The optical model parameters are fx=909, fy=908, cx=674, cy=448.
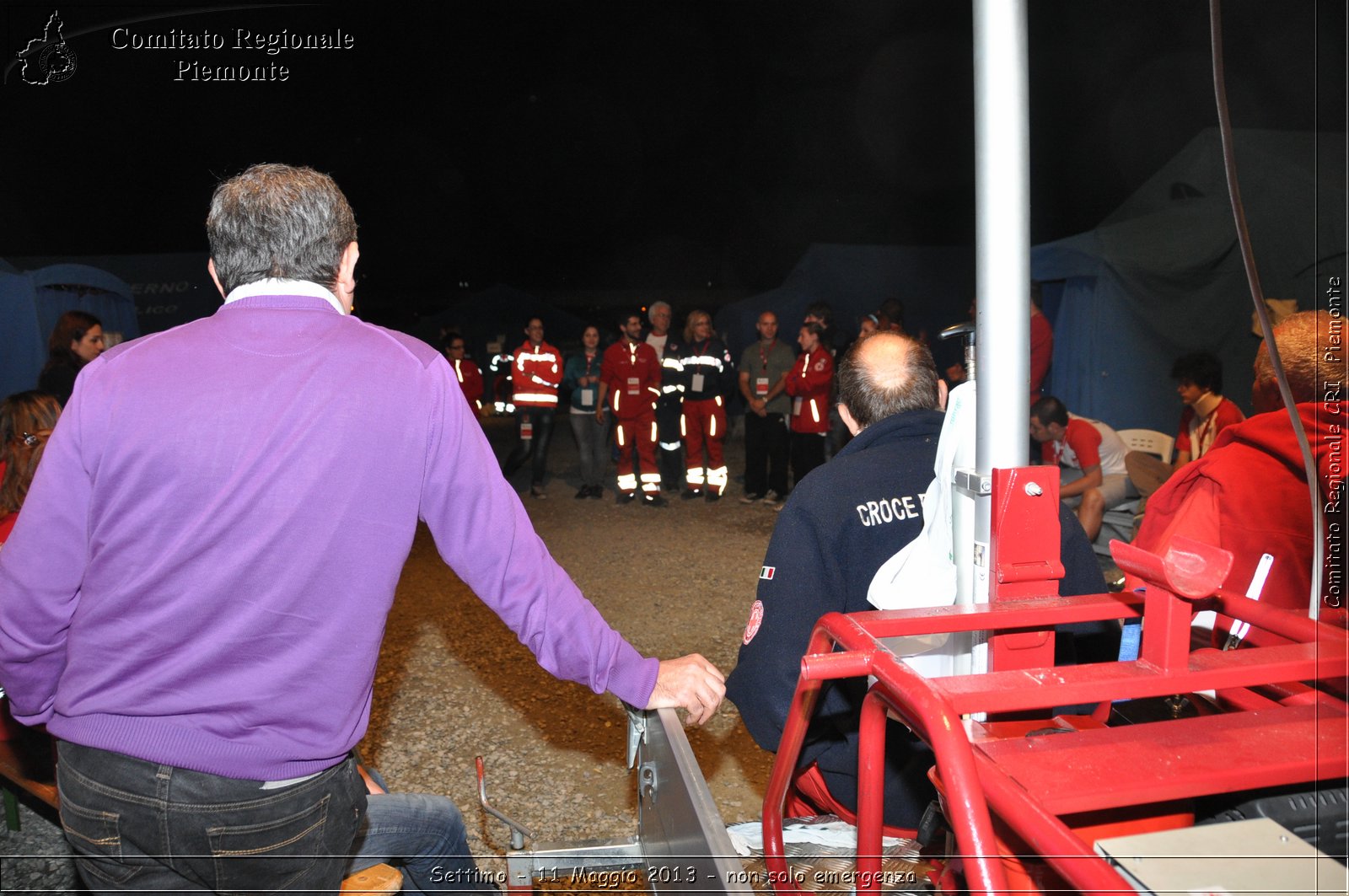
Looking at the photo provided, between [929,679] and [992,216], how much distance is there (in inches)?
38.7

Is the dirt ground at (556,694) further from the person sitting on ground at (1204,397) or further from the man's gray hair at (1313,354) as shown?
the person sitting on ground at (1204,397)

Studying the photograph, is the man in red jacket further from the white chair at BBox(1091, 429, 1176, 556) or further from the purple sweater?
the white chair at BBox(1091, 429, 1176, 556)

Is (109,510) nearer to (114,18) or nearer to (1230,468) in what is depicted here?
(1230,468)

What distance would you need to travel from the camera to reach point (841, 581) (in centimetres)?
254

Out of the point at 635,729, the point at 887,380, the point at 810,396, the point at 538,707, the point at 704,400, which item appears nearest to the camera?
the point at 635,729

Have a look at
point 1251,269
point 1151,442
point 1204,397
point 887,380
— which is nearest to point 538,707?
point 887,380

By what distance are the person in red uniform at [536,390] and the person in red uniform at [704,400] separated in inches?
60.3

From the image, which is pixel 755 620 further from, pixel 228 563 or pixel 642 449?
pixel 642 449

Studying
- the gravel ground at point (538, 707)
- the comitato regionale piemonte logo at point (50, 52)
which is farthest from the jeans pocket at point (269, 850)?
the comitato regionale piemonte logo at point (50, 52)

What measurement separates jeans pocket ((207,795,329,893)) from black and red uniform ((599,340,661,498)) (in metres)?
8.58

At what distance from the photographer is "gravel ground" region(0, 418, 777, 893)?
3826 millimetres

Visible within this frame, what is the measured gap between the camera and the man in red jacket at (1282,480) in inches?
91.7

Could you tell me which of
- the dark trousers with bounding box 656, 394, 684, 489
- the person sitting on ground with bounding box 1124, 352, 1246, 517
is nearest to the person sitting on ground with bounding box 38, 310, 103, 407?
the dark trousers with bounding box 656, 394, 684, 489

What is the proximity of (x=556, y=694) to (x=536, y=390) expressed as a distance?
5.92 meters
